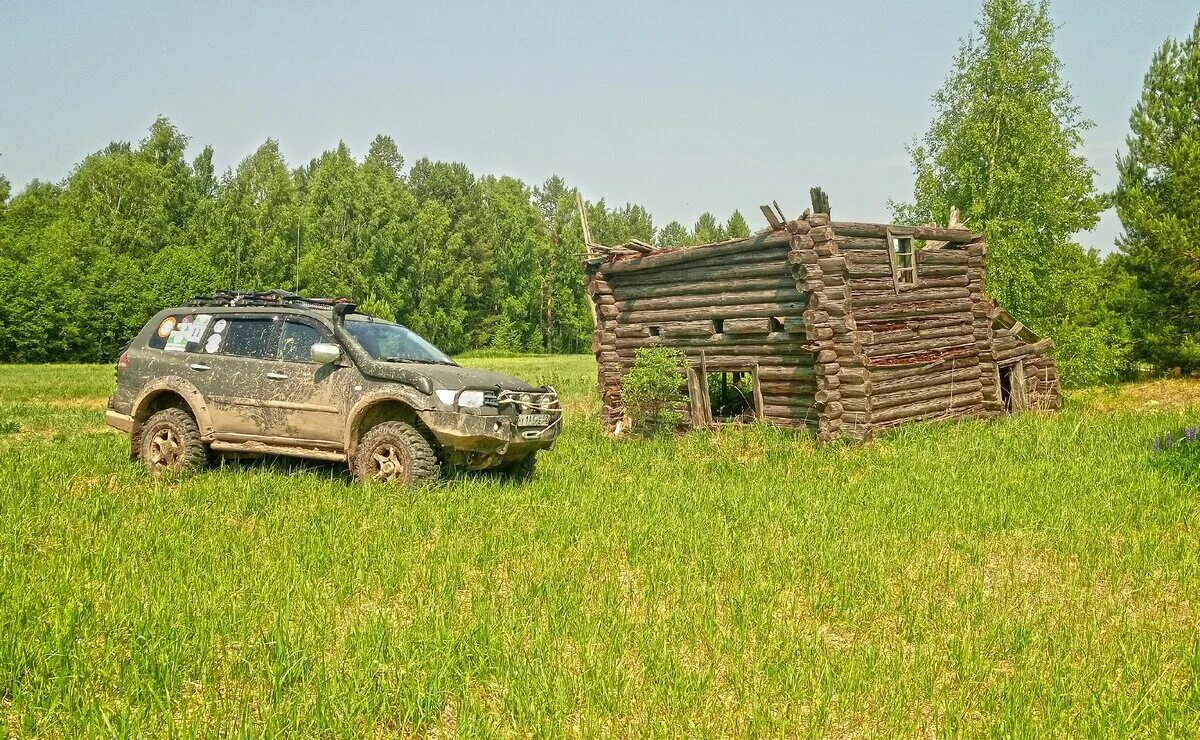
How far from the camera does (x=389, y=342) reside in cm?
999

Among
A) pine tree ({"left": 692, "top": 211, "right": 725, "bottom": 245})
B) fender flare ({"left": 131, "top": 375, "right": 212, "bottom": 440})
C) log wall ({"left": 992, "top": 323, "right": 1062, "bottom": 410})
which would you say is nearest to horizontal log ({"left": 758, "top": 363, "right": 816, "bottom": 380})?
log wall ({"left": 992, "top": 323, "right": 1062, "bottom": 410})

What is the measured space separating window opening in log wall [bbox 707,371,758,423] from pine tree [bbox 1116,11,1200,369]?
43.8 ft

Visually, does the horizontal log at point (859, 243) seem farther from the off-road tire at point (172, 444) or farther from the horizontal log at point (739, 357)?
the off-road tire at point (172, 444)

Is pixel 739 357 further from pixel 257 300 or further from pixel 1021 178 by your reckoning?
pixel 1021 178

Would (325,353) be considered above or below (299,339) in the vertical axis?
below

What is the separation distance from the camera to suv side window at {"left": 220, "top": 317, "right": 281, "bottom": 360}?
9805mm

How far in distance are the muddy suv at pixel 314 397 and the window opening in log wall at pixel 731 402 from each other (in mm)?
7961

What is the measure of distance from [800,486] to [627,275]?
9.25 metres

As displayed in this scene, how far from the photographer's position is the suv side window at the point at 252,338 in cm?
980

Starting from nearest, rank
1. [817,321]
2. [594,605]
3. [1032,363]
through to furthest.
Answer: [594,605] → [817,321] → [1032,363]

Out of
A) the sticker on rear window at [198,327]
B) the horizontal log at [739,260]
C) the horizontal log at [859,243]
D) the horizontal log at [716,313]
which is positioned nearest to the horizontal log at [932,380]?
the horizontal log at [716,313]

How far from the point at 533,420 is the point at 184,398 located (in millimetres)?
4269

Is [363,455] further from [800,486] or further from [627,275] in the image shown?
[627,275]

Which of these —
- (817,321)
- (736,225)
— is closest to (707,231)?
(736,225)
